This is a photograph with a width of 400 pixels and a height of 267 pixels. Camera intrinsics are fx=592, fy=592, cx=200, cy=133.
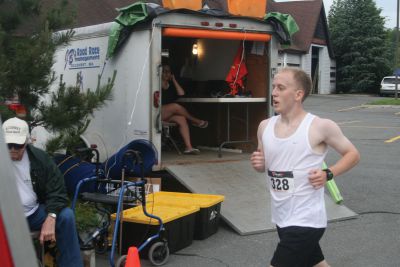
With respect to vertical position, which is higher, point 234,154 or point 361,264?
point 234,154

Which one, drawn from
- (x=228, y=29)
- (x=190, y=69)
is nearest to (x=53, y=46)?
(x=228, y=29)

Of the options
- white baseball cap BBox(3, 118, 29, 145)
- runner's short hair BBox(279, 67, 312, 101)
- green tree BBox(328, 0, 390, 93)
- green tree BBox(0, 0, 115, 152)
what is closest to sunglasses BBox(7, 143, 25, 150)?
white baseball cap BBox(3, 118, 29, 145)

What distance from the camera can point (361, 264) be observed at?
5.61 m

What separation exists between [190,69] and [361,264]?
17.8 ft

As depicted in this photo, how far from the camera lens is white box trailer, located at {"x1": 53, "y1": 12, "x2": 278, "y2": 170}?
23.7ft

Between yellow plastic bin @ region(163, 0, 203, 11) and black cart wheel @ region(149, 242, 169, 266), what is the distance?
3.19 metres

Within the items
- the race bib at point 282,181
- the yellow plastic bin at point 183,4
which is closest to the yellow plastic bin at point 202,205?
the yellow plastic bin at point 183,4

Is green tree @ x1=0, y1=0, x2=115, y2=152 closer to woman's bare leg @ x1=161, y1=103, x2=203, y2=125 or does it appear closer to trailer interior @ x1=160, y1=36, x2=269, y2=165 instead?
trailer interior @ x1=160, y1=36, x2=269, y2=165

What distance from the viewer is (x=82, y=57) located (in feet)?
28.7

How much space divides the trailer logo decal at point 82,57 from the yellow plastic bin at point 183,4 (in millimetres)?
1382

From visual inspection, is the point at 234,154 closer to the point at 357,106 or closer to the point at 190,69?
the point at 190,69

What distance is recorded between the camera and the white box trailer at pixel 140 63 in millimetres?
7219

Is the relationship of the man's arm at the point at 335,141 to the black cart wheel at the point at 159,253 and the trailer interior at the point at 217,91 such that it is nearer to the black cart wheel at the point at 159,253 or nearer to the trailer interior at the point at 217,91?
the black cart wheel at the point at 159,253

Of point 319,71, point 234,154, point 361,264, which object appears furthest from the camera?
point 319,71
